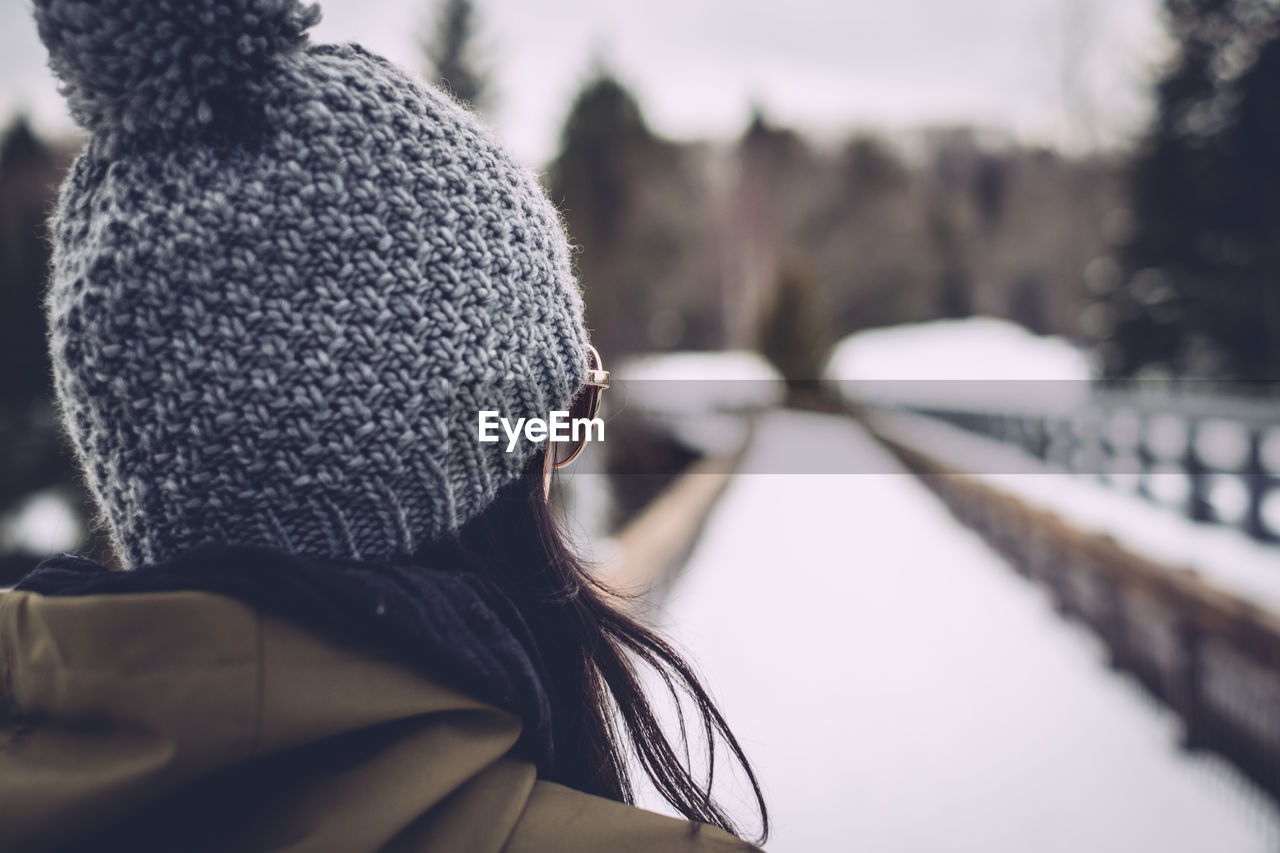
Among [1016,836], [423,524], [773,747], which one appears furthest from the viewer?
[773,747]

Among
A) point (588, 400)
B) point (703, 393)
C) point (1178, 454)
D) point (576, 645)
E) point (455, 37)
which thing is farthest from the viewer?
point (703, 393)

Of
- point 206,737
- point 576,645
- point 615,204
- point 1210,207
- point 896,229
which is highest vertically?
point 896,229

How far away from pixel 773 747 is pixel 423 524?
2.83 m

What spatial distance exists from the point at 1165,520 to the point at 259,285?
5.57 meters

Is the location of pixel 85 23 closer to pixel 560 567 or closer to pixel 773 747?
pixel 560 567

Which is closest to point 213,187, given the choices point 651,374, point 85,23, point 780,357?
point 85,23

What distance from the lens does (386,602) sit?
0.73 meters

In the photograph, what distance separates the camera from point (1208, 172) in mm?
21656

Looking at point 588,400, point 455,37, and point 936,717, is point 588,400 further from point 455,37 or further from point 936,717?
point 455,37

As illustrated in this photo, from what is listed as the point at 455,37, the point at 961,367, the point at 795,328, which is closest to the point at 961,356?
the point at 961,367

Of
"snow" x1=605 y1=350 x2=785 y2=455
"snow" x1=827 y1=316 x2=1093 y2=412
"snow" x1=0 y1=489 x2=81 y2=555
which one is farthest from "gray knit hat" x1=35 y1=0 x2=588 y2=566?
"snow" x1=827 y1=316 x2=1093 y2=412

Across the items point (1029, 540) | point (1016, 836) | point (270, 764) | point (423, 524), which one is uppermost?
point (423, 524)

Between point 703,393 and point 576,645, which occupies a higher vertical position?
point 576,645

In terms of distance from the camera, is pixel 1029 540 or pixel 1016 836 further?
pixel 1029 540
